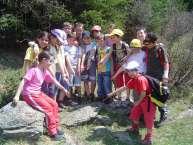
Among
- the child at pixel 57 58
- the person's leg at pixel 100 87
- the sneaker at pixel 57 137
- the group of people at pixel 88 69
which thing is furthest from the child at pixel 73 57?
the sneaker at pixel 57 137

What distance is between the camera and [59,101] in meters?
8.66

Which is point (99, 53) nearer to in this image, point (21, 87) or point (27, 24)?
point (21, 87)

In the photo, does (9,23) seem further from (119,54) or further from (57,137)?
(57,137)

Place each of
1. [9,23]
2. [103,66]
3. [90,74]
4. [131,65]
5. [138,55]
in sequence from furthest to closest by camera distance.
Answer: [9,23], [90,74], [103,66], [138,55], [131,65]

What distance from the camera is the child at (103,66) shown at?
855cm

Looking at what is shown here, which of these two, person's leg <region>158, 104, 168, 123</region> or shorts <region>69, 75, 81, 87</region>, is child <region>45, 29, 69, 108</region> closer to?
shorts <region>69, 75, 81, 87</region>

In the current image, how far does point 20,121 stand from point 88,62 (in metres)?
1.97

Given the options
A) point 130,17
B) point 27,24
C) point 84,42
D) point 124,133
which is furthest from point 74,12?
point 124,133

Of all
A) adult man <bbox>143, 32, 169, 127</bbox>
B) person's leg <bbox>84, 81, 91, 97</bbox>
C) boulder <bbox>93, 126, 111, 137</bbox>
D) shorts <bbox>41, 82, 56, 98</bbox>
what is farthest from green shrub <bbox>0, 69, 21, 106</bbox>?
adult man <bbox>143, 32, 169, 127</bbox>

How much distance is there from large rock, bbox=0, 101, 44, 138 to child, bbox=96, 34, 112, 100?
1.73 meters

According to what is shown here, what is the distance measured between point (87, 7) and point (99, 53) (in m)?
5.13

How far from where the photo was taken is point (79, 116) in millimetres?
8234

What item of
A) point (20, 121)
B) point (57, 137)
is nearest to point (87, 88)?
point (57, 137)

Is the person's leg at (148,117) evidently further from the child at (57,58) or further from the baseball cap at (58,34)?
the baseball cap at (58,34)
